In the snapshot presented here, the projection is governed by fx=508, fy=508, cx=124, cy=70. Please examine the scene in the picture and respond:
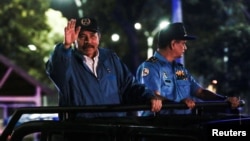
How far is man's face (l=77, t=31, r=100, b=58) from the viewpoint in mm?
3363

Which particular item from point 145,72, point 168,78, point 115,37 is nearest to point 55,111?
point 145,72

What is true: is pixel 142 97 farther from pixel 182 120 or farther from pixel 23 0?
pixel 23 0

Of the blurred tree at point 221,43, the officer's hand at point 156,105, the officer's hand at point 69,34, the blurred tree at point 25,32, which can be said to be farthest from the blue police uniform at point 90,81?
the blurred tree at point 25,32

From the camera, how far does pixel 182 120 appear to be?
2746mm

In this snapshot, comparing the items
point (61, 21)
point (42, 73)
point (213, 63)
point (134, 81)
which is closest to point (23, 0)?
point (61, 21)

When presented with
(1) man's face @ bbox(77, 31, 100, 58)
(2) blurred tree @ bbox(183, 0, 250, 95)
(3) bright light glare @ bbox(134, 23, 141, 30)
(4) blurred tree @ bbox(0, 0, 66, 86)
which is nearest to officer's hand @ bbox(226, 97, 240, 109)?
(1) man's face @ bbox(77, 31, 100, 58)

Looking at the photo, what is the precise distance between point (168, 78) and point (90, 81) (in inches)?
33.7

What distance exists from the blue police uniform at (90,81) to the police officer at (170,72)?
331 mm

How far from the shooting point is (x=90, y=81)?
3.24 m

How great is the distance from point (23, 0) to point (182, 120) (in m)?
19.1

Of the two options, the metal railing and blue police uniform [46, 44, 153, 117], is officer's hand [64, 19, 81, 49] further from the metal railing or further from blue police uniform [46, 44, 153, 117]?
the metal railing

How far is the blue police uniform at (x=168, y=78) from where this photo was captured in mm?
3789

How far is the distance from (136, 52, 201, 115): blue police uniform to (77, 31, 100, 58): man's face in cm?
58

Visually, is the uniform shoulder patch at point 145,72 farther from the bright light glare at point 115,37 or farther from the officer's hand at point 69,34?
the bright light glare at point 115,37
